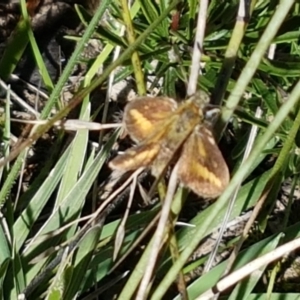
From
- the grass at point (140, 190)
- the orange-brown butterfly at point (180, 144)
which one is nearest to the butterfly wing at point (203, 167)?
the orange-brown butterfly at point (180, 144)

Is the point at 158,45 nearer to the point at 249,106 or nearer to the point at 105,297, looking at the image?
the point at 249,106

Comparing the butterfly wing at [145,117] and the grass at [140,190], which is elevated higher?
the butterfly wing at [145,117]

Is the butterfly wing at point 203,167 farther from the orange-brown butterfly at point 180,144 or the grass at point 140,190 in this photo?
the grass at point 140,190

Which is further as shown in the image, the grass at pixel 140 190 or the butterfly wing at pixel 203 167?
the grass at pixel 140 190

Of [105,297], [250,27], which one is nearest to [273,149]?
[250,27]

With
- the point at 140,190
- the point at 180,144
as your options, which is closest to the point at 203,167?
the point at 180,144

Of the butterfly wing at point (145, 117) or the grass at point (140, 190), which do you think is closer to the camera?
the butterfly wing at point (145, 117)
